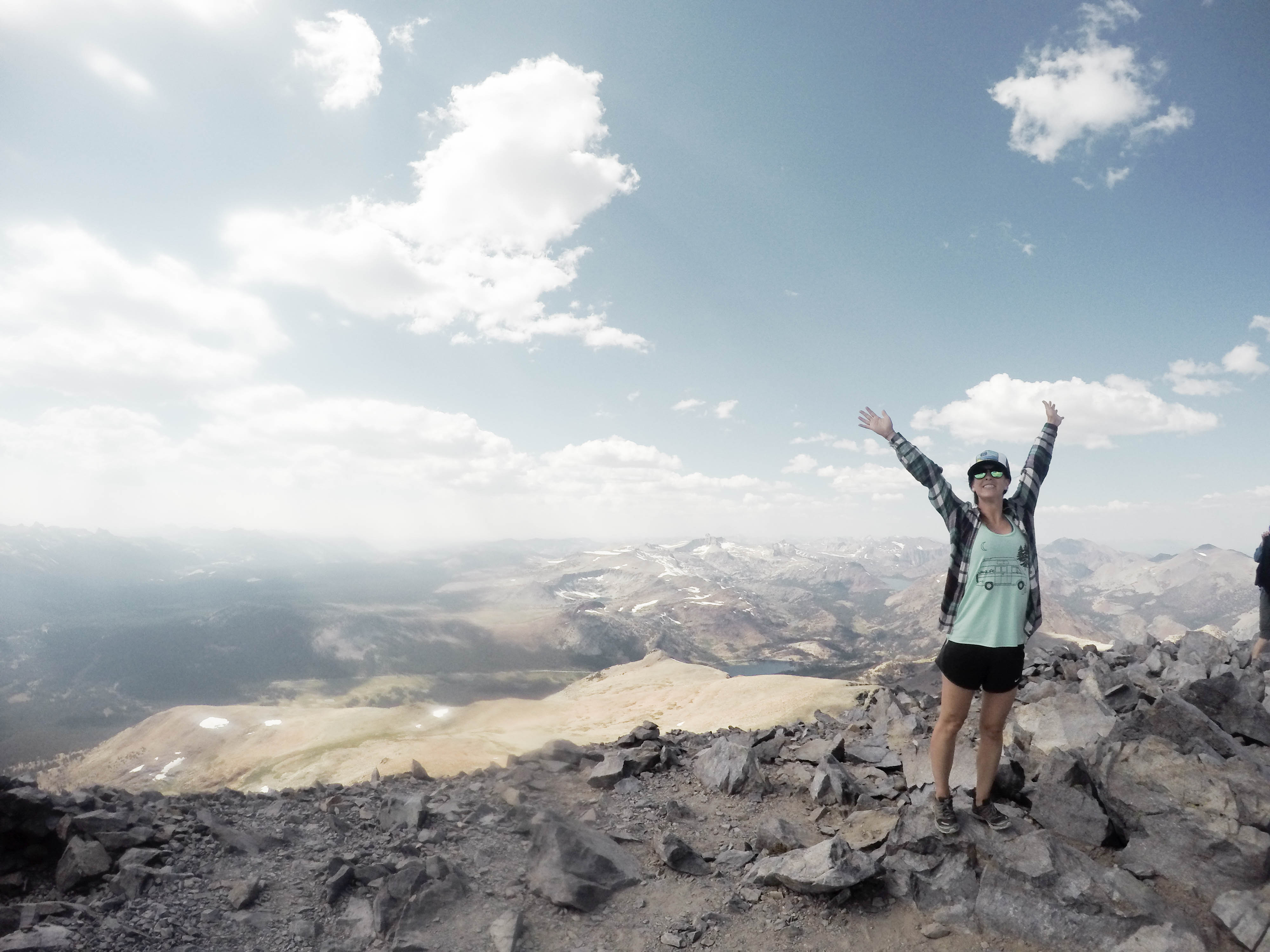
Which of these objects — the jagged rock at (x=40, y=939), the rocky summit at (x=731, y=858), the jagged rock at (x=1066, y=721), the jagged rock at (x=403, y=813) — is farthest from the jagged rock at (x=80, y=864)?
the jagged rock at (x=1066, y=721)

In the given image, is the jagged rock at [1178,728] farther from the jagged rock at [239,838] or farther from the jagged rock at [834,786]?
the jagged rock at [239,838]

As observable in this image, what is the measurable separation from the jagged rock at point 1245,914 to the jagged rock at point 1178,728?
3614 mm

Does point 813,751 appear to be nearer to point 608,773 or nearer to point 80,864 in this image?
point 608,773

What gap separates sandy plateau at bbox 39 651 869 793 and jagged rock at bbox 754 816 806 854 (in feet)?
28.4

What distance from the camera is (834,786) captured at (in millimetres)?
12211

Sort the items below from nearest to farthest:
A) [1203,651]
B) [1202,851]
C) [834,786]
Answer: [1202,851]
[834,786]
[1203,651]

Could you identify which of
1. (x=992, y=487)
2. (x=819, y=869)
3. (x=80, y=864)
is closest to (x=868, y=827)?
(x=819, y=869)

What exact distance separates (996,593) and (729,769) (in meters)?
8.97

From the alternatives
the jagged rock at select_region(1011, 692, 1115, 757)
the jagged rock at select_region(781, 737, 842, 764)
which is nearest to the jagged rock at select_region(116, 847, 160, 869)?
the jagged rock at select_region(781, 737, 842, 764)

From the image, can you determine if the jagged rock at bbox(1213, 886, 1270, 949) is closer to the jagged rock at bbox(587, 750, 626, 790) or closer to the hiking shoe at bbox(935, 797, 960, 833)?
the hiking shoe at bbox(935, 797, 960, 833)

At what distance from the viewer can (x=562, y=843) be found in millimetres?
9953

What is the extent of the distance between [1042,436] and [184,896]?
15.8 meters

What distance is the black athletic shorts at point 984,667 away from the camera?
24.7 feet

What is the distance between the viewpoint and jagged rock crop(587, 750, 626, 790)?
1434 cm
